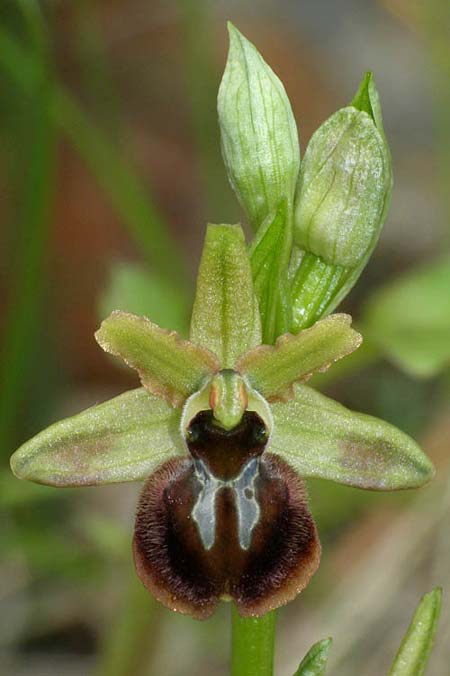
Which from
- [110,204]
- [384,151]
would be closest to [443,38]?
[110,204]

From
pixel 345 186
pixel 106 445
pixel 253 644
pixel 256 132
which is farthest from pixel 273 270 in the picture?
pixel 253 644

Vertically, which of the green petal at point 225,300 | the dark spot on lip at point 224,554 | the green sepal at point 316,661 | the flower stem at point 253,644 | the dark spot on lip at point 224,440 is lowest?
the flower stem at point 253,644

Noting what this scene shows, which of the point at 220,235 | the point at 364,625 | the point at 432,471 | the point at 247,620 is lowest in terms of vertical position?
the point at 364,625

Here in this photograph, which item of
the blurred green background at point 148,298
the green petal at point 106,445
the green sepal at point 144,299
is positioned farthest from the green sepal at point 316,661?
the green sepal at point 144,299

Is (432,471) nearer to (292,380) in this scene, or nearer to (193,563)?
(292,380)

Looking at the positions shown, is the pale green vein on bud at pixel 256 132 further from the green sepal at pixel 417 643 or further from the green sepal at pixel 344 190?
the green sepal at pixel 417 643

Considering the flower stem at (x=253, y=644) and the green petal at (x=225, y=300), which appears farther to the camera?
the flower stem at (x=253, y=644)

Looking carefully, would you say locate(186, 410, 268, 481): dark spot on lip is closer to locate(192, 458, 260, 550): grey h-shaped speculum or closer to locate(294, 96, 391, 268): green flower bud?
locate(192, 458, 260, 550): grey h-shaped speculum

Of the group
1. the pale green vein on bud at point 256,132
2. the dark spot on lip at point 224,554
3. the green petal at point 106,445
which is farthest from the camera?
the pale green vein on bud at point 256,132
